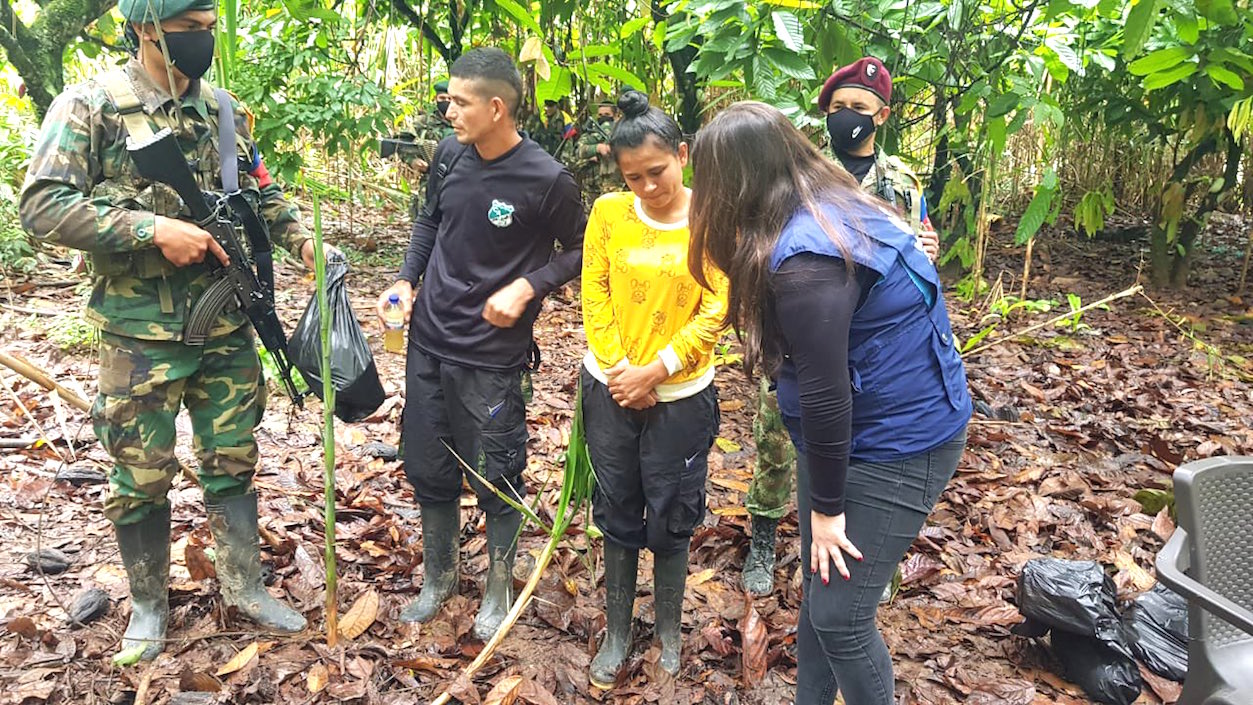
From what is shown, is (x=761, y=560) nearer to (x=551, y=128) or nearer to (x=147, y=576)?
(x=147, y=576)

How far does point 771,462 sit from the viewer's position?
3.04 metres

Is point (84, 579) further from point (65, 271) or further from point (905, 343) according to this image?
point (65, 271)

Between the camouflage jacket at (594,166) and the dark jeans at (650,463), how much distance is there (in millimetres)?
3440

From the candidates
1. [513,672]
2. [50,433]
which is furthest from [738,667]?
[50,433]

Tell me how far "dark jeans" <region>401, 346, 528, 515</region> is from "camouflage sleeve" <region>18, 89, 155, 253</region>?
0.87 metres

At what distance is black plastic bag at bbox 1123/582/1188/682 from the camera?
2.55 meters

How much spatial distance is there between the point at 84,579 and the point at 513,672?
157cm

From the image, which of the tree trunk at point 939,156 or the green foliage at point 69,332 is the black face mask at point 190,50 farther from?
the tree trunk at point 939,156

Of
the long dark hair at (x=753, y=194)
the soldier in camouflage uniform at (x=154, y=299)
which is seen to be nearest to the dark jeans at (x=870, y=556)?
the long dark hair at (x=753, y=194)

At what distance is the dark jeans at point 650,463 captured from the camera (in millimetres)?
2348

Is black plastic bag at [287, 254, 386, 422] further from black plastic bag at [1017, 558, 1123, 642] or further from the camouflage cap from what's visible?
black plastic bag at [1017, 558, 1123, 642]

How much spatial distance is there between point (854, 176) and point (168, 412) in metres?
2.22

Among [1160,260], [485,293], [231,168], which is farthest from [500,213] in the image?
[1160,260]

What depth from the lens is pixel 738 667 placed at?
8.69 ft
